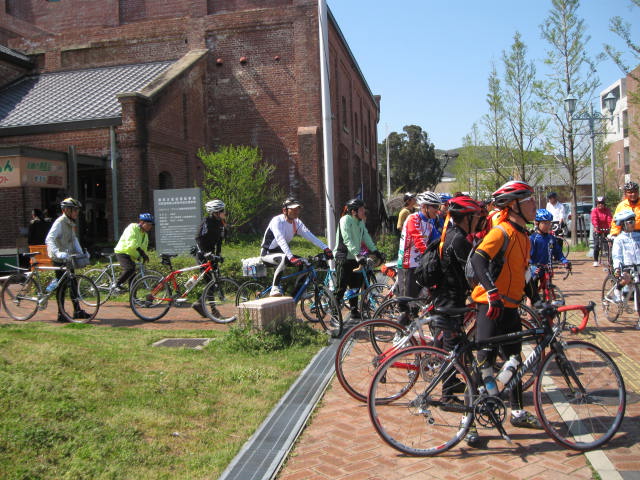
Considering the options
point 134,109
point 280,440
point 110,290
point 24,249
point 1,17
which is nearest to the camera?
point 280,440

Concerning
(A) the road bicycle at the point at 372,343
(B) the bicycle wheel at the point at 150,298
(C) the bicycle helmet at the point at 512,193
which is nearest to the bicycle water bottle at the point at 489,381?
(A) the road bicycle at the point at 372,343

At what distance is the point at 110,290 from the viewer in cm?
1056

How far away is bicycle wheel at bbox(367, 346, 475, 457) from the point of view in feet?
13.1

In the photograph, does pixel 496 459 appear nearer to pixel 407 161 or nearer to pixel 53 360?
pixel 53 360

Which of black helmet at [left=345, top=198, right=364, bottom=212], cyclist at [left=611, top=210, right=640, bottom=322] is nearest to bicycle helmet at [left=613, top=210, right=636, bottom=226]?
cyclist at [left=611, top=210, right=640, bottom=322]

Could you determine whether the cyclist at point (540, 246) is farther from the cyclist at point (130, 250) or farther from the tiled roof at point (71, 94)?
the tiled roof at point (71, 94)

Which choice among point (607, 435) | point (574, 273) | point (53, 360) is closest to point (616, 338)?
point (607, 435)

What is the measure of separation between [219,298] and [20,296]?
3256 millimetres

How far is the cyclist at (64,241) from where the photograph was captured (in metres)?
8.79

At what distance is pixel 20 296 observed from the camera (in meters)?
9.22

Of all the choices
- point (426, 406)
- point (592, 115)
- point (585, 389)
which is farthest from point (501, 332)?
point (592, 115)

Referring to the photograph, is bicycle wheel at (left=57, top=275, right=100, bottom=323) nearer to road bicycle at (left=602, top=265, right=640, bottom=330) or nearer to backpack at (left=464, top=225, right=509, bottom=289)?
backpack at (left=464, top=225, right=509, bottom=289)

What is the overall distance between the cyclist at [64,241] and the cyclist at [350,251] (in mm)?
4079

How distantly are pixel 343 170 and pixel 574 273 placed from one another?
1566 cm
